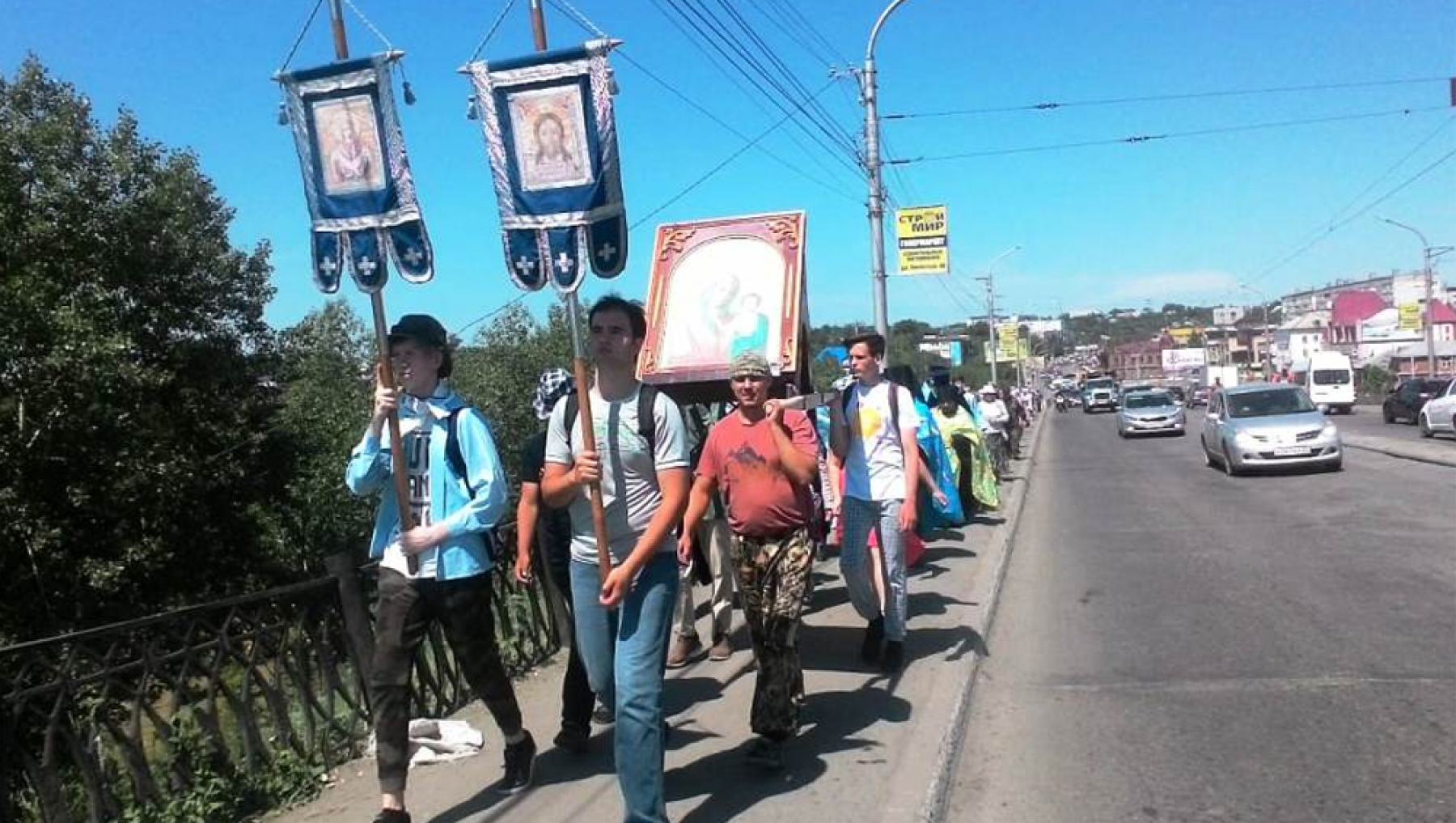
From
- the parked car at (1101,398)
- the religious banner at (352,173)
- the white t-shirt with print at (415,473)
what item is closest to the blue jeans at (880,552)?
the white t-shirt with print at (415,473)

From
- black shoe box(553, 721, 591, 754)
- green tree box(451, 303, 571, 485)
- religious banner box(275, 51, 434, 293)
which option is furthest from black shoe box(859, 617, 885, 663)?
green tree box(451, 303, 571, 485)

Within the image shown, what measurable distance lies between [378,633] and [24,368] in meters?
16.3

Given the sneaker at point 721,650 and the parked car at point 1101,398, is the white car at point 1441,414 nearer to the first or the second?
the sneaker at point 721,650

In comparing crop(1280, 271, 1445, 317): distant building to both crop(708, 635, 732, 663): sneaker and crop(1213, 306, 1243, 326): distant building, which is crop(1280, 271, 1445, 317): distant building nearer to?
crop(1213, 306, 1243, 326): distant building

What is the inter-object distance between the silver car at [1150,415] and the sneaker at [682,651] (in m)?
28.6

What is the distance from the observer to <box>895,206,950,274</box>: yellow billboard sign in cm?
1794

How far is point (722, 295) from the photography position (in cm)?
685

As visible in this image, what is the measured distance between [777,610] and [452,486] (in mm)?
1472

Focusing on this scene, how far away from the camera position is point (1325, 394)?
44781mm

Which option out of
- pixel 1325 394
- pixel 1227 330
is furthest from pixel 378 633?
pixel 1227 330

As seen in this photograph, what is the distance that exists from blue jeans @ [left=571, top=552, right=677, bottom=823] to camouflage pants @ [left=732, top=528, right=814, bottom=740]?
0.84 meters

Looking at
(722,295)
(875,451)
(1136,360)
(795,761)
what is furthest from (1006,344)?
(1136,360)

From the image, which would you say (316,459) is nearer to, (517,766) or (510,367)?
(510,367)

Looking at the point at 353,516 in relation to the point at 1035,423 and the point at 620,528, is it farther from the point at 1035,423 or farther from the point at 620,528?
the point at 1035,423
